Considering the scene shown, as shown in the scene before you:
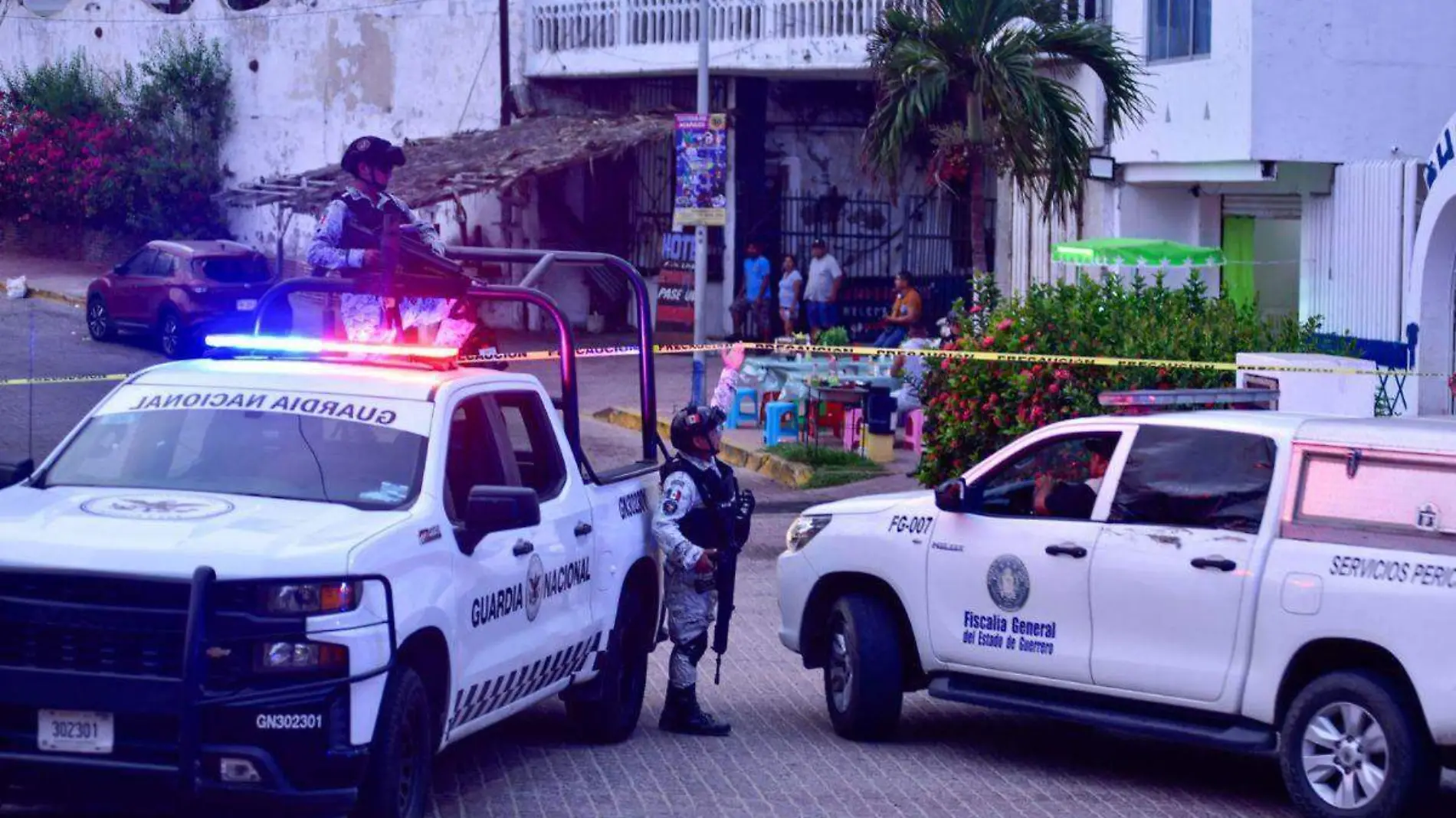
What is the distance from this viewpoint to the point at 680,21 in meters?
30.9

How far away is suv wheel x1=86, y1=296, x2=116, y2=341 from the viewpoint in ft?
92.7

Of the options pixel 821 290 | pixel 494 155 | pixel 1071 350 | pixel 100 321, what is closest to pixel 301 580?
pixel 1071 350

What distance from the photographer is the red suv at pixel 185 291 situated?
2692 cm

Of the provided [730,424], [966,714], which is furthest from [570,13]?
[966,714]

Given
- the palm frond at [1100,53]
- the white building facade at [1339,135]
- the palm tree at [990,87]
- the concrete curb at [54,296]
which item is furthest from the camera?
the concrete curb at [54,296]

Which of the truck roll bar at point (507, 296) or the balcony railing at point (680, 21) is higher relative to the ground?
the balcony railing at point (680, 21)

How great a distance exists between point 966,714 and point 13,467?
5.12m

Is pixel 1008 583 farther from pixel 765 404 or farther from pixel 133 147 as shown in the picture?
pixel 133 147

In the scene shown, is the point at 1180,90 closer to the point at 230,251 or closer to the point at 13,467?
the point at 230,251

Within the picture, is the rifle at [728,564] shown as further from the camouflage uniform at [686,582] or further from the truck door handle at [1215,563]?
the truck door handle at [1215,563]

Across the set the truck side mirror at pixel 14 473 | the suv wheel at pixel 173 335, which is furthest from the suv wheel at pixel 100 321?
the truck side mirror at pixel 14 473

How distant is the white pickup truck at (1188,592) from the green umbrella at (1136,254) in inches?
462

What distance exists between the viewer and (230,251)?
27422mm

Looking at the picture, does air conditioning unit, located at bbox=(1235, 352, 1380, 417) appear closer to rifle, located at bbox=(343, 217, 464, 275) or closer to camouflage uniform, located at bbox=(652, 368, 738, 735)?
camouflage uniform, located at bbox=(652, 368, 738, 735)
